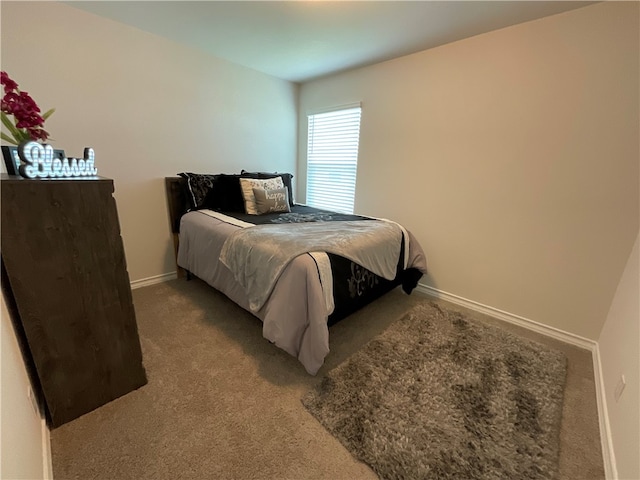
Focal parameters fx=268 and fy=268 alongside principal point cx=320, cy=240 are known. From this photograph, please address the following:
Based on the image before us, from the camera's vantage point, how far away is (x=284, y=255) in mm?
1671

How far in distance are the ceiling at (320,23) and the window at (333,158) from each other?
72 cm

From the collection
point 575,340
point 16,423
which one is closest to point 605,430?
point 575,340

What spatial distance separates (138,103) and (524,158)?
132 inches

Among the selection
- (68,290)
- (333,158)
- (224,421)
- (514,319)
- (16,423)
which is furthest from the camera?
(333,158)

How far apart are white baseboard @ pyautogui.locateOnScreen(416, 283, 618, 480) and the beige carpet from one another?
1.2 inches

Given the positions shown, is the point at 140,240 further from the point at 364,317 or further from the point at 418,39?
the point at 418,39

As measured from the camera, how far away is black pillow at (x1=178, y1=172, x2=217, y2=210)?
269 centimetres

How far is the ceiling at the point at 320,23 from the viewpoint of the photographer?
6.22 ft

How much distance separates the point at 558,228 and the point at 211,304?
115 inches

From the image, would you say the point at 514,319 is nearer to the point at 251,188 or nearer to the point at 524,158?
the point at 524,158

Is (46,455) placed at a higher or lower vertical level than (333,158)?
lower

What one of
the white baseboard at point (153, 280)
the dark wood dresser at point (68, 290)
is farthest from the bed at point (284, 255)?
the dark wood dresser at point (68, 290)

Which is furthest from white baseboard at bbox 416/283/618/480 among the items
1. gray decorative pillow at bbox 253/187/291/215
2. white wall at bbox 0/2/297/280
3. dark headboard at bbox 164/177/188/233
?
white wall at bbox 0/2/297/280

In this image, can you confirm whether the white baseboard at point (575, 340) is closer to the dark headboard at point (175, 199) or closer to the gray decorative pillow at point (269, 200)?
the gray decorative pillow at point (269, 200)
